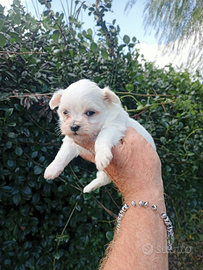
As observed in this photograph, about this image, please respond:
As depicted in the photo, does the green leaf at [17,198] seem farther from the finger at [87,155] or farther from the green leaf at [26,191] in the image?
the finger at [87,155]

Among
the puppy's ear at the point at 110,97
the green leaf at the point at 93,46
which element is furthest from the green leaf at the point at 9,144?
the green leaf at the point at 93,46

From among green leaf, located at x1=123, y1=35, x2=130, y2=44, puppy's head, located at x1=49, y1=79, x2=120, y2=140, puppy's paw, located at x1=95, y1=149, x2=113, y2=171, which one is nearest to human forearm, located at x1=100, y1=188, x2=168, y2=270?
puppy's paw, located at x1=95, y1=149, x2=113, y2=171

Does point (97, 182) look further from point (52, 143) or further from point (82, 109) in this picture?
point (82, 109)

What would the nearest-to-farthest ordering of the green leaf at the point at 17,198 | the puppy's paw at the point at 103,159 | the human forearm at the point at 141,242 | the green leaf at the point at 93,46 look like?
the human forearm at the point at 141,242 < the puppy's paw at the point at 103,159 < the green leaf at the point at 17,198 < the green leaf at the point at 93,46

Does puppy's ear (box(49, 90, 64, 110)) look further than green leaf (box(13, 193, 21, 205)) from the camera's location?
No

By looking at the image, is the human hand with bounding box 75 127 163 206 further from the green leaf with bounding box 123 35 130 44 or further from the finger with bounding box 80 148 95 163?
the green leaf with bounding box 123 35 130 44

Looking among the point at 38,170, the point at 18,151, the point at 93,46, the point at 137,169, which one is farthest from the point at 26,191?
the point at 93,46

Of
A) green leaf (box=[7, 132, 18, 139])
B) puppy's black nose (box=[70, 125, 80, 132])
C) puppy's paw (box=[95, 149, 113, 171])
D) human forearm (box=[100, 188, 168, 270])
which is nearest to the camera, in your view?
human forearm (box=[100, 188, 168, 270])

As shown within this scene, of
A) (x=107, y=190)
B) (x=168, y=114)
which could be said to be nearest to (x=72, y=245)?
(x=107, y=190)
